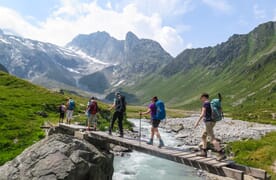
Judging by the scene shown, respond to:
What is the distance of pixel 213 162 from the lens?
58.9 feet

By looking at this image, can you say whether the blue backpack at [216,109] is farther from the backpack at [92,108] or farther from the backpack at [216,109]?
the backpack at [92,108]

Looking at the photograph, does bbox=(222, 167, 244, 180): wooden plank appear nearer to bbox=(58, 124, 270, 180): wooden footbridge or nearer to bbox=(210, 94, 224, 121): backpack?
bbox=(58, 124, 270, 180): wooden footbridge

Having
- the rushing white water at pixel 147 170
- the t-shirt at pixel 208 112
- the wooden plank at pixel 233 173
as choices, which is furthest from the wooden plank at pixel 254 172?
the rushing white water at pixel 147 170

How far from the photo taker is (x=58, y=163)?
2031 centimetres

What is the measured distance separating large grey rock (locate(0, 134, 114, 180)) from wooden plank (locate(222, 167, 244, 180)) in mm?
8429

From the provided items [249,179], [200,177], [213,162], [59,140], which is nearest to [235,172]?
[213,162]

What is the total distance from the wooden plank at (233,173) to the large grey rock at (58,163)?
8.43 m

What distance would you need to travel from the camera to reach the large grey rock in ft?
65.8

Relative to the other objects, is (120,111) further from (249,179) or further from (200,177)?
(200,177)

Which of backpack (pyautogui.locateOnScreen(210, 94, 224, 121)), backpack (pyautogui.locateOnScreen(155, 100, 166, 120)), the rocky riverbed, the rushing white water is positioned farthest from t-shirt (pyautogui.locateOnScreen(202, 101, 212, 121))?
the rocky riverbed

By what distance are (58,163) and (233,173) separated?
32.4 feet

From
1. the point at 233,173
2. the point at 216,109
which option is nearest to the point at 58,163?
the point at 216,109

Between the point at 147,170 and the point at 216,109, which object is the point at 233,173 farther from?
the point at 147,170

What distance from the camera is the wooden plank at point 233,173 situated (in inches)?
637
